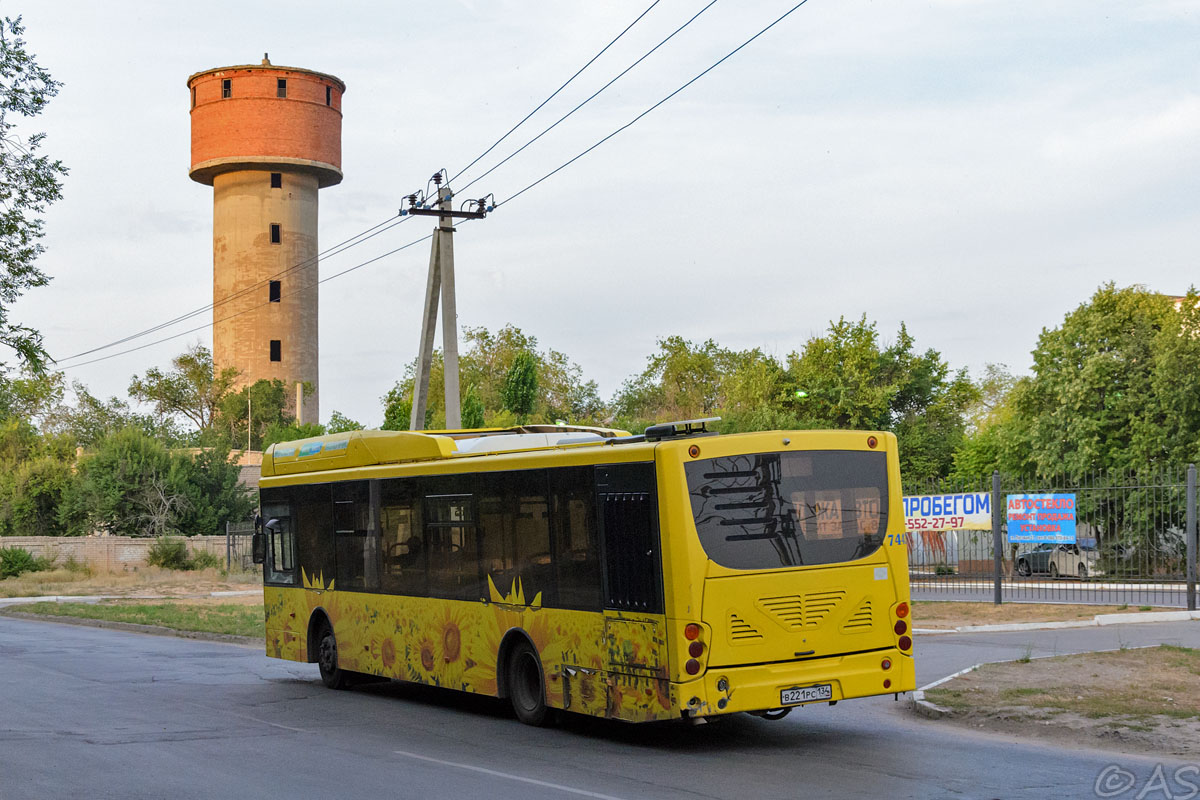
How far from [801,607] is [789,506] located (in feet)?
2.87

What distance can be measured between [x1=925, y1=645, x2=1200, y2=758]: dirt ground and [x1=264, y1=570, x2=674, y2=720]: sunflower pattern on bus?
11.5ft

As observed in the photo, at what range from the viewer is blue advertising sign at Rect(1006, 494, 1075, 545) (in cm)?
2627

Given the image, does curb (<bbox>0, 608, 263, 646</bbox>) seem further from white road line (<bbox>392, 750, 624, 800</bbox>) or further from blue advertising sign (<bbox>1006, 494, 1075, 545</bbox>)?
blue advertising sign (<bbox>1006, 494, 1075, 545</bbox>)

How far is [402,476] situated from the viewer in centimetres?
1557

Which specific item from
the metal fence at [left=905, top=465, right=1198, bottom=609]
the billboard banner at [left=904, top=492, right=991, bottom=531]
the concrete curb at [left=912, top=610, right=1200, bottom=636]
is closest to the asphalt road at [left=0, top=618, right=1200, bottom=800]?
the concrete curb at [left=912, top=610, right=1200, bottom=636]

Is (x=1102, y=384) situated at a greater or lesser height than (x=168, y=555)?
greater

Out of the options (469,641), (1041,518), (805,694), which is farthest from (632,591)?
(1041,518)

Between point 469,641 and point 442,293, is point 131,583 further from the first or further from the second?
point 469,641

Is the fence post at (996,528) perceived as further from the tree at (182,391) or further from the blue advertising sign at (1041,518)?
the tree at (182,391)

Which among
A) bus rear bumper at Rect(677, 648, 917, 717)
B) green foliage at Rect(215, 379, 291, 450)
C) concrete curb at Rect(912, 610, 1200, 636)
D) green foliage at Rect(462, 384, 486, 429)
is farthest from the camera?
green foliage at Rect(215, 379, 291, 450)

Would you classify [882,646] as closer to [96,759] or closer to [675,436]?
[675,436]

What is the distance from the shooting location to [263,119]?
274 feet

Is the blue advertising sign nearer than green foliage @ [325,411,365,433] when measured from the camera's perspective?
Yes

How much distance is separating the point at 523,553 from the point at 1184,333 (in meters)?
39.3
